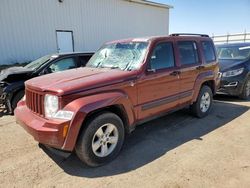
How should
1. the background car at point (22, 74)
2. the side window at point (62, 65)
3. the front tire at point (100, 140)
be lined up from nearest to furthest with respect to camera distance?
the front tire at point (100, 140)
the background car at point (22, 74)
the side window at point (62, 65)

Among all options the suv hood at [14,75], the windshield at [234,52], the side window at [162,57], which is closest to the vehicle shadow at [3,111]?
the suv hood at [14,75]

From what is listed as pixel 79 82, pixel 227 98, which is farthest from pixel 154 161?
pixel 227 98

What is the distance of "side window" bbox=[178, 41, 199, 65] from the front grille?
9.42 feet

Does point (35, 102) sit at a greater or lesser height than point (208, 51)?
lesser

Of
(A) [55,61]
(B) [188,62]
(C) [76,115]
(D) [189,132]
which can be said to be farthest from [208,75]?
(A) [55,61]

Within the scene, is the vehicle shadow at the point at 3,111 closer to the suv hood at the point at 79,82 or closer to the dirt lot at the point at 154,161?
the dirt lot at the point at 154,161

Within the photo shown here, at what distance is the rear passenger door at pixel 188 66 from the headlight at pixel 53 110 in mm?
2605

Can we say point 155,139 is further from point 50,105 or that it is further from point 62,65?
point 62,65

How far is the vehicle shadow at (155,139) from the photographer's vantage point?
341cm

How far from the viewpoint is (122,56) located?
4.33m

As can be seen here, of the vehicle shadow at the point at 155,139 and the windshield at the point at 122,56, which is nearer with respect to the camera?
the vehicle shadow at the point at 155,139

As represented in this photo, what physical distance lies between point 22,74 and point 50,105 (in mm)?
3402

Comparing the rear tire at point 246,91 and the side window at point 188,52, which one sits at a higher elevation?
the side window at point 188,52

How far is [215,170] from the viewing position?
325cm
